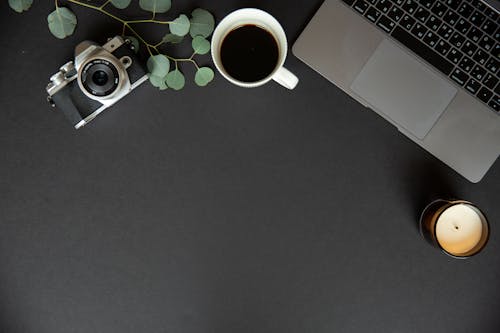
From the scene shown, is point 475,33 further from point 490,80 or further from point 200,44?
point 200,44

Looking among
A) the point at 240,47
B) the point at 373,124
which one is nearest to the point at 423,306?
the point at 373,124

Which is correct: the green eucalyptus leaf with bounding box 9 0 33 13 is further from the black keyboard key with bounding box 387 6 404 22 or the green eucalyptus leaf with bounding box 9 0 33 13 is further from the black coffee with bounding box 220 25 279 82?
the black keyboard key with bounding box 387 6 404 22

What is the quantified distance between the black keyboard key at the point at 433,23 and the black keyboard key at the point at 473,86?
0.36 ft

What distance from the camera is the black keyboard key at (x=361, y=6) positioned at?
802 mm

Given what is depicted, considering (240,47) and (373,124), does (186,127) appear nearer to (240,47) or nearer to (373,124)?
(240,47)

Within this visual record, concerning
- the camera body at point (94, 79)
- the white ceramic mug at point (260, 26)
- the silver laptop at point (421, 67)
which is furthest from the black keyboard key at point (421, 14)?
the camera body at point (94, 79)

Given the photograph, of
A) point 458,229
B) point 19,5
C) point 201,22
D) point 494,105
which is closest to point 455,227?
point 458,229

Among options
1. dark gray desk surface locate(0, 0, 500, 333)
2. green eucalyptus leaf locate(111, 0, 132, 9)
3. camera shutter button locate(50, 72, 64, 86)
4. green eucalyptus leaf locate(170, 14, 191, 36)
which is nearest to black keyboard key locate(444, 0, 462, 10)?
dark gray desk surface locate(0, 0, 500, 333)

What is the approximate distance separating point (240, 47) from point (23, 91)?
0.39 meters

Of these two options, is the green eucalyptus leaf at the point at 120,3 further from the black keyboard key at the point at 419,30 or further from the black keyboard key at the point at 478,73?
the black keyboard key at the point at 478,73

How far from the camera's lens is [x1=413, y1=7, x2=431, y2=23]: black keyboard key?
0.79 meters

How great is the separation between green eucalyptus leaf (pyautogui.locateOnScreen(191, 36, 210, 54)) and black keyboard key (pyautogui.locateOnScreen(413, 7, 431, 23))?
357 mm

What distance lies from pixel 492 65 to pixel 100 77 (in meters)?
0.65

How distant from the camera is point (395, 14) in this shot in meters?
0.80
